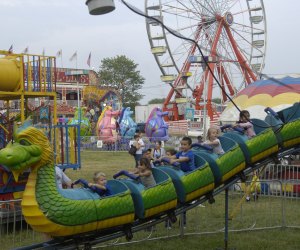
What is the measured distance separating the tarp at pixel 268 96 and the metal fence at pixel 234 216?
3016mm

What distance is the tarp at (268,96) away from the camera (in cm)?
1325

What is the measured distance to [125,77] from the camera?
65625mm

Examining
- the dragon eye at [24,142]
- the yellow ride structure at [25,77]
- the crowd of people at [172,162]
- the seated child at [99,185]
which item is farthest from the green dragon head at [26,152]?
the yellow ride structure at [25,77]

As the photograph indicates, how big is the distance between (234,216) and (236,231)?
0.81m

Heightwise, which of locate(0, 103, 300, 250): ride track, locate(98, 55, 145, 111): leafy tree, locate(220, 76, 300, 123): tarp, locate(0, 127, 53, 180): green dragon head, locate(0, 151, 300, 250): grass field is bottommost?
locate(0, 151, 300, 250): grass field

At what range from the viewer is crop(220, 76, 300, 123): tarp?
522 inches

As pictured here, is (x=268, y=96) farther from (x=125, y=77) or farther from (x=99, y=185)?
(x=125, y=77)

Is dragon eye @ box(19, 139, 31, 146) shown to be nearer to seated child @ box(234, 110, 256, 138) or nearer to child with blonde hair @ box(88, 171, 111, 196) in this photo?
child with blonde hair @ box(88, 171, 111, 196)

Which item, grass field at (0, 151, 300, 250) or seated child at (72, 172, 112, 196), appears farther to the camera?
grass field at (0, 151, 300, 250)

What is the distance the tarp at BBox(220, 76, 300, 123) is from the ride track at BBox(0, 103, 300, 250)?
20.9ft

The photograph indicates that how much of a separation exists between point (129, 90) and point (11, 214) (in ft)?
194

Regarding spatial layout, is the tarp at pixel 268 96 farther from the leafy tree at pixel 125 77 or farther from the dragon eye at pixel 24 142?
the leafy tree at pixel 125 77

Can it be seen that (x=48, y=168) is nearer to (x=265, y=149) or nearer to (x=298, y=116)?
(x=265, y=149)

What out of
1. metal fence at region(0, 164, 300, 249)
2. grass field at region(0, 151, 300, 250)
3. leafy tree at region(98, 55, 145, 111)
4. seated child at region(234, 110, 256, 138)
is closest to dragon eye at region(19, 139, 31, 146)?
metal fence at region(0, 164, 300, 249)
